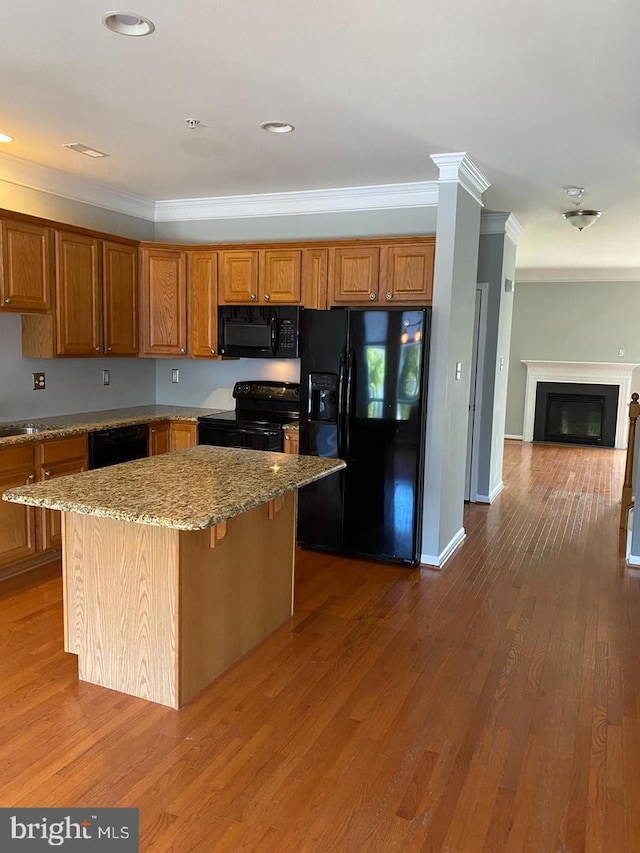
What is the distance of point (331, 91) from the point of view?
294 cm

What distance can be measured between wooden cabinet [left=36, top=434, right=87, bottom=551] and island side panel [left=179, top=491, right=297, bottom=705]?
165 centimetres

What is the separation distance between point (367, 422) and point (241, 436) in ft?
3.67

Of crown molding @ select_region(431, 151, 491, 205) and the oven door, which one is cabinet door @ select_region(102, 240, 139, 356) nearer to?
the oven door

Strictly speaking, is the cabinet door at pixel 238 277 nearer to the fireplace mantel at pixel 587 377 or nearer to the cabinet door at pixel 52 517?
the cabinet door at pixel 52 517

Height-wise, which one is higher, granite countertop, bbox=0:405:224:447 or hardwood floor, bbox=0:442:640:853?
granite countertop, bbox=0:405:224:447

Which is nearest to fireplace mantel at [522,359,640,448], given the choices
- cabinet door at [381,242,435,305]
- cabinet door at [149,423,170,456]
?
cabinet door at [381,242,435,305]

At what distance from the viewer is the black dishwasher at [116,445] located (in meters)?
4.40

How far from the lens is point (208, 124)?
3.42m

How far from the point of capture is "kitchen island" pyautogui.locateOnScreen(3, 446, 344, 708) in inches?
97.0

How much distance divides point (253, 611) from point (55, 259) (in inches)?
107

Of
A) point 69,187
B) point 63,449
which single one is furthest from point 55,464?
point 69,187

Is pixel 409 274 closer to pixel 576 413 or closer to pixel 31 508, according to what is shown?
pixel 31 508

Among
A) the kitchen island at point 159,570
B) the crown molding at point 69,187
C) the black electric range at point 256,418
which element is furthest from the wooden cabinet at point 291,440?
the crown molding at point 69,187

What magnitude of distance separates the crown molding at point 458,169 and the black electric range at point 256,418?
1931 millimetres
